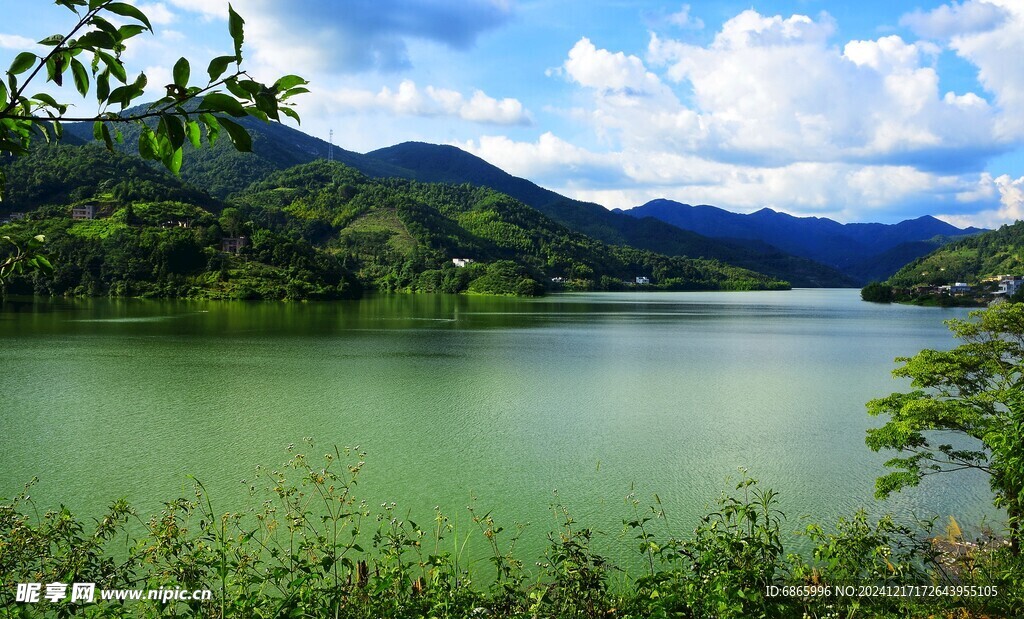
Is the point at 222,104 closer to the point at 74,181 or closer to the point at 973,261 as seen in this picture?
the point at 74,181

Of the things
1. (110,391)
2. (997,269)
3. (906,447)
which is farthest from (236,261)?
(997,269)

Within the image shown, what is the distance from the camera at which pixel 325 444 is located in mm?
18109

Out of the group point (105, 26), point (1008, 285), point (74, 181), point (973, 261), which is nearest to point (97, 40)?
point (105, 26)

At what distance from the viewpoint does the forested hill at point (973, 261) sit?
140000mm

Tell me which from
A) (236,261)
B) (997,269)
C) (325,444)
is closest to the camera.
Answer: (325,444)

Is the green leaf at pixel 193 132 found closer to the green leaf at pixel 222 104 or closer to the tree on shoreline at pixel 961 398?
the green leaf at pixel 222 104

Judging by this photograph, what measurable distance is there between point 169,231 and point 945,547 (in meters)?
120

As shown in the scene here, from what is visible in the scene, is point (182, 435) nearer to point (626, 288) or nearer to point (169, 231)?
point (169, 231)

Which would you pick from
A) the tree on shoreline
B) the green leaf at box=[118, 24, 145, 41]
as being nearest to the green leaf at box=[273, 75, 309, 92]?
the green leaf at box=[118, 24, 145, 41]

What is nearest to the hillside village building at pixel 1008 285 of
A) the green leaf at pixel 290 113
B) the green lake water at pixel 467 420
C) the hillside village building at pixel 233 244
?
the green lake water at pixel 467 420

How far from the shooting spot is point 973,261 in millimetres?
155125

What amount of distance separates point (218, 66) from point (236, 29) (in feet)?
0.53

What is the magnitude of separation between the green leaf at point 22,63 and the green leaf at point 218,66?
767mm

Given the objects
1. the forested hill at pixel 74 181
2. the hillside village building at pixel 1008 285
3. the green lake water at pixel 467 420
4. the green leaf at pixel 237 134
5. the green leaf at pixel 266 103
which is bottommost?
the green lake water at pixel 467 420
